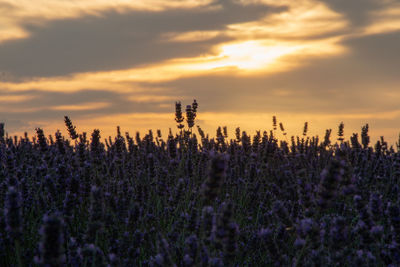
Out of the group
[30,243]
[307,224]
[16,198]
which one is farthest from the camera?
[30,243]

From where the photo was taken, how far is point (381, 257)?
3.24 m

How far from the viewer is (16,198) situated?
2.43 meters

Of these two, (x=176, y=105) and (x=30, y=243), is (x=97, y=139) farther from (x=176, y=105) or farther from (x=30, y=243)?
(x=30, y=243)

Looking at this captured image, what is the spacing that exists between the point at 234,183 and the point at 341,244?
348 cm

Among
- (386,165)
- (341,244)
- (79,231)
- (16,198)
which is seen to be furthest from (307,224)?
(386,165)

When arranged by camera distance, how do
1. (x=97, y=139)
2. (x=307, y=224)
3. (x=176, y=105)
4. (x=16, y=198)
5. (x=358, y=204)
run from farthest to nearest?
(x=176, y=105)
(x=97, y=139)
(x=358, y=204)
(x=307, y=224)
(x=16, y=198)

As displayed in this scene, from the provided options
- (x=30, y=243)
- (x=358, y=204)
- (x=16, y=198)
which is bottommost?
(x=30, y=243)

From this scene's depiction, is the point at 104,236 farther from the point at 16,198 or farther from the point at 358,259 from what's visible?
the point at 358,259

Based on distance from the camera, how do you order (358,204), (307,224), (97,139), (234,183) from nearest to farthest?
(307,224)
(358,204)
(97,139)
(234,183)

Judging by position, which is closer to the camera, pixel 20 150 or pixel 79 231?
pixel 79 231

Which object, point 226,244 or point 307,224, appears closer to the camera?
point 226,244

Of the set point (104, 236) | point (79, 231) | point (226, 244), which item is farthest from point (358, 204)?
point (79, 231)

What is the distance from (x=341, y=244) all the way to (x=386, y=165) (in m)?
4.85

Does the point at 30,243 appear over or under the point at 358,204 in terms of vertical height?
under
